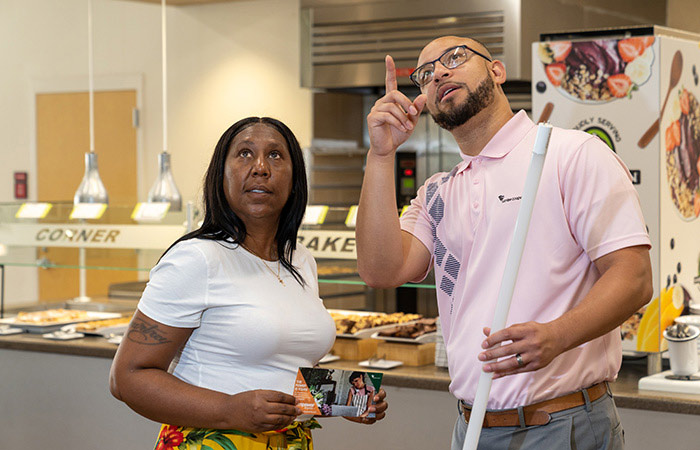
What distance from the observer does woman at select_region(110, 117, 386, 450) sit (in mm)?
1850

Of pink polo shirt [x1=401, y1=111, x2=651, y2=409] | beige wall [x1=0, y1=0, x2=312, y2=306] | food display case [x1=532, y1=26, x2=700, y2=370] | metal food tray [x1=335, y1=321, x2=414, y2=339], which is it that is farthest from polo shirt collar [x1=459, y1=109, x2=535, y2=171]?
beige wall [x1=0, y1=0, x2=312, y2=306]

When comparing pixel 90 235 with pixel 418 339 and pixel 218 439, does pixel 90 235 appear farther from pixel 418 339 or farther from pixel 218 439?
pixel 218 439

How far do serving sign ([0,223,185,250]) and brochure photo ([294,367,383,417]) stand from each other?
7.62 ft

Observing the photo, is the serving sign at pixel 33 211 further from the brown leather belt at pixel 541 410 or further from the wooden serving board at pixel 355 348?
the brown leather belt at pixel 541 410

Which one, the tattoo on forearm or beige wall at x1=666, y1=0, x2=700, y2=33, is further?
beige wall at x1=666, y1=0, x2=700, y2=33

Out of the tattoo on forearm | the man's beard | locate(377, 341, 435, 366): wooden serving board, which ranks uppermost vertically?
the man's beard

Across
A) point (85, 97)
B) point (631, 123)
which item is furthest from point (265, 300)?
point (85, 97)

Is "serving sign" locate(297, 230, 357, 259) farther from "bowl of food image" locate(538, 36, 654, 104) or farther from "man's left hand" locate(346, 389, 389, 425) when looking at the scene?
"man's left hand" locate(346, 389, 389, 425)

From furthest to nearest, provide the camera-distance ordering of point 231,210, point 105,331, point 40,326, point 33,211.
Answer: point 33,211, point 40,326, point 105,331, point 231,210

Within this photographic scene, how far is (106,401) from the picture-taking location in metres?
3.74

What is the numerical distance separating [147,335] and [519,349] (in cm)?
77

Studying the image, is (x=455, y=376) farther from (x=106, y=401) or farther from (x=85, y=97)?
(x=85, y=97)

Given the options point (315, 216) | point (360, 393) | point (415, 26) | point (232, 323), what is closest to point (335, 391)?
point (360, 393)

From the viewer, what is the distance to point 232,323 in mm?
1899
